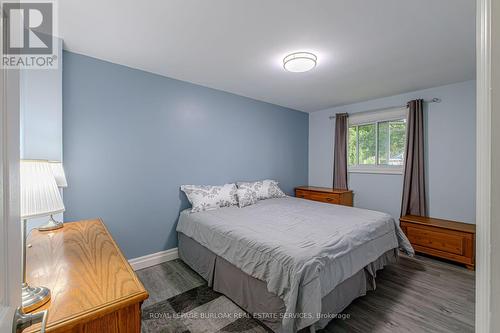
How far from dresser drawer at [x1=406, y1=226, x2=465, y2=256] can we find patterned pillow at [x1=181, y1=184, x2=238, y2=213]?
250cm

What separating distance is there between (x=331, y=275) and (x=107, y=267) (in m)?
1.46

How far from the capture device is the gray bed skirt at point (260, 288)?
5.46ft

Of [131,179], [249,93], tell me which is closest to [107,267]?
[131,179]

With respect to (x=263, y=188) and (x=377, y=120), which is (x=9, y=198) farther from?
(x=377, y=120)

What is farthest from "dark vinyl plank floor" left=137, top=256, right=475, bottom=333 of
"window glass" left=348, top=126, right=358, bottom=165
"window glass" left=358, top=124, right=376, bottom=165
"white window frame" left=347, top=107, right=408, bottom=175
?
"window glass" left=348, top=126, right=358, bottom=165

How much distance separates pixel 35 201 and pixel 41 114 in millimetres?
1491

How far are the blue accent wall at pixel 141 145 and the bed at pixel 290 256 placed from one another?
0.51 metres

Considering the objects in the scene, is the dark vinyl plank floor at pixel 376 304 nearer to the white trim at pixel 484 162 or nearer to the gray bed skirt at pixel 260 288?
the gray bed skirt at pixel 260 288

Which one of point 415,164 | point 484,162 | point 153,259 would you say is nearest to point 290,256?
point 484,162

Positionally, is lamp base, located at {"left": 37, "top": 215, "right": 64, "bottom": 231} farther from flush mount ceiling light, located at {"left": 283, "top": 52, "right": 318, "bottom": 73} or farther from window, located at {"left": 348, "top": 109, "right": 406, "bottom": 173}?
window, located at {"left": 348, "top": 109, "right": 406, "bottom": 173}

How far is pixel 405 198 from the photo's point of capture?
11.2ft

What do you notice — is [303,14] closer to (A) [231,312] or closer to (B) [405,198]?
(A) [231,312]

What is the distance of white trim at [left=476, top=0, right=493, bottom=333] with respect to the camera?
421 millimetres

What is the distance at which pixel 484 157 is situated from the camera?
434 mm
